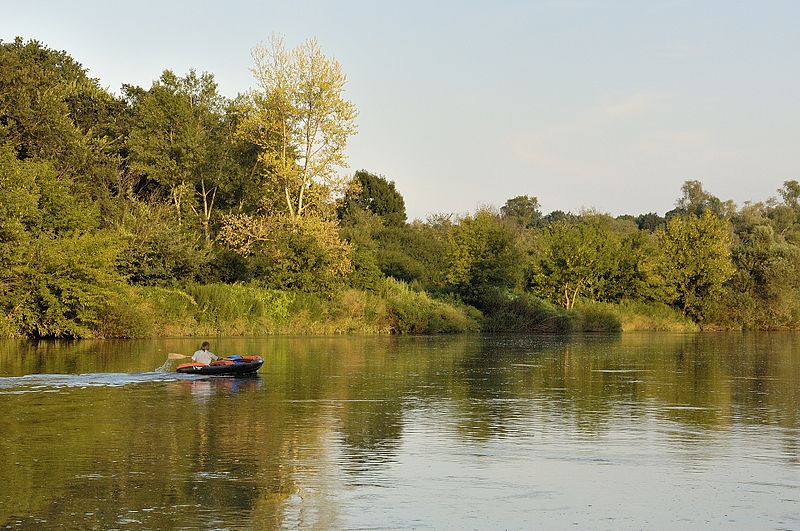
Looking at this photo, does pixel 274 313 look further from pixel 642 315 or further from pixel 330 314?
pixel 642 315

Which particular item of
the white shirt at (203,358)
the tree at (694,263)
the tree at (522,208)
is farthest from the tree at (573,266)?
the tree at (522,208)

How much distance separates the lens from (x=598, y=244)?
271 ft

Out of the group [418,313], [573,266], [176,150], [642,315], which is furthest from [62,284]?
[642,315]

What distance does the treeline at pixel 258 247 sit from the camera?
53.0 m

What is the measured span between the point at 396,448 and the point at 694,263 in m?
72.0

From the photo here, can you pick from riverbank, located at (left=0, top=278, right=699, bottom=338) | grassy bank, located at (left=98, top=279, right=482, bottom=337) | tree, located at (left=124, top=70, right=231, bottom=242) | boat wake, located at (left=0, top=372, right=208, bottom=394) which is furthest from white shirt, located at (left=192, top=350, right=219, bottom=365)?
tree, located at (left=124, top=70, right=231, bottom=242)

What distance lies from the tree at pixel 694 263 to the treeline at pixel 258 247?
0.52ft

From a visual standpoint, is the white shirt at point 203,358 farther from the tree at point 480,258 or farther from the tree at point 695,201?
the tree at point 695,201

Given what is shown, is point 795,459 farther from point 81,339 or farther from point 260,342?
point 81,339

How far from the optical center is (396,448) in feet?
59.7

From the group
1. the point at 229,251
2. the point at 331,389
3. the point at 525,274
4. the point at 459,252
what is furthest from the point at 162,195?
the point at 331,389

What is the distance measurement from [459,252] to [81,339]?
30849 mm

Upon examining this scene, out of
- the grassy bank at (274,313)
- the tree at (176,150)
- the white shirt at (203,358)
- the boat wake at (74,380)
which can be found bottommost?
the boat wake at (74,380)

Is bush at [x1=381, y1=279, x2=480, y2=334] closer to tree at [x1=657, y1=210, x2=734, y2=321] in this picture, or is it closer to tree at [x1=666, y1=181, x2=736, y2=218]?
tree at [x1=657, y1=210, x2=734, y2=321]
